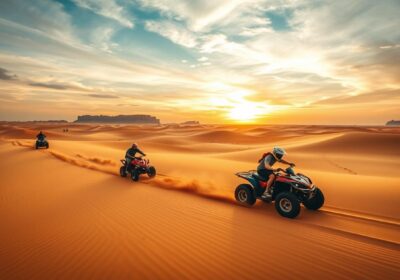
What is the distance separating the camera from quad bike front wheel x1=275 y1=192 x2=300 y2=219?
5926mm

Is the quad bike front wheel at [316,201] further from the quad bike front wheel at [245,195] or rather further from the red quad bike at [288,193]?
the quad bike front wheel at [245,195]

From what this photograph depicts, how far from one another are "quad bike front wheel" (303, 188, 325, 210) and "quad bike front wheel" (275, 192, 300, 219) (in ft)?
3.05

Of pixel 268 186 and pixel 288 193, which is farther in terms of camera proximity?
pixel 268 186

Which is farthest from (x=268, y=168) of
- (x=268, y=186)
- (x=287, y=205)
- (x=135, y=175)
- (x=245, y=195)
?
(x=135, y=175)

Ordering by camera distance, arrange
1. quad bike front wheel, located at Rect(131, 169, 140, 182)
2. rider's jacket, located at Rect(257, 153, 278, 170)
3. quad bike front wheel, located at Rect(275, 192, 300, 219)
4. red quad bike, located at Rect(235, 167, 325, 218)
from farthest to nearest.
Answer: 1. quad bike front wheel, located at Rect(131, 169, 140, 182)
2. rider's jacket, located at Rect(257, 153, 278, 170)
3. red quad bike, located at Rect(235, 167, 325, 218)
4. quad bike front wheel, located at Rect(275, 192, 300, 219)

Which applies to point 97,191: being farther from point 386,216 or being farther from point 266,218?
point 386,216

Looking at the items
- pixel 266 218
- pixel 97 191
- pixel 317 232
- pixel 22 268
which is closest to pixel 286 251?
pixel 317 232

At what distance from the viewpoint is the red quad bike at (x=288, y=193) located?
6047mm

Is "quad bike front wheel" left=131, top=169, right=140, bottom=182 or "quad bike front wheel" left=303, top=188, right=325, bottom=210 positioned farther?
"quad bike front wheel" left=131, top=169, right=140, bottom=182

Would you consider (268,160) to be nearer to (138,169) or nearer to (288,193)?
(288,193)

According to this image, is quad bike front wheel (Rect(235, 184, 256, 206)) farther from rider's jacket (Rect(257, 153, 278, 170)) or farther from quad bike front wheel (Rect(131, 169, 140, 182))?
quad bike front wheel (Rect(131, 169, 140, 182))

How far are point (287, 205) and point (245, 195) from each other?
132 centimetres

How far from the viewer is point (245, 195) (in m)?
7.18

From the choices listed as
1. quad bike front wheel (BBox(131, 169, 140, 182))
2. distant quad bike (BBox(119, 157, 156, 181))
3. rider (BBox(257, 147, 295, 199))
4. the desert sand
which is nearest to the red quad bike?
rider (BBox(257, 147, 295, 199))
